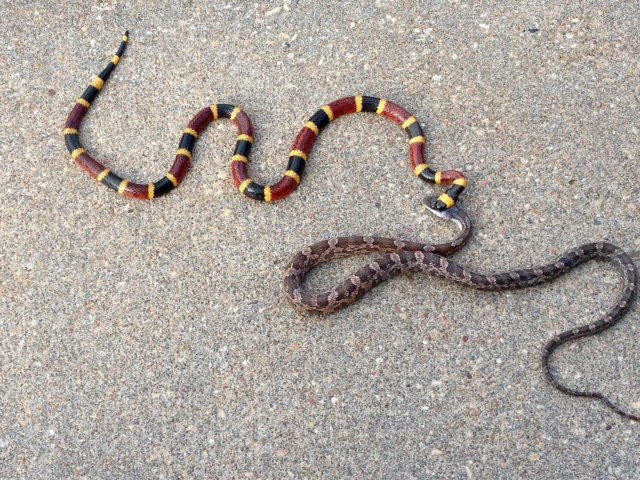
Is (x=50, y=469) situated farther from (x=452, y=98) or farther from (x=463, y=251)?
(x=452, y=98)

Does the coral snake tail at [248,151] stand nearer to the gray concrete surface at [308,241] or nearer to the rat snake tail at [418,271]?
the gray concrete surface at [308,241]

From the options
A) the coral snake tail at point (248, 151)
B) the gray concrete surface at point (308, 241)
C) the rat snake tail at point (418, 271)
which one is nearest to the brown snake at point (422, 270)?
the rat snake tail at point (418, 271)

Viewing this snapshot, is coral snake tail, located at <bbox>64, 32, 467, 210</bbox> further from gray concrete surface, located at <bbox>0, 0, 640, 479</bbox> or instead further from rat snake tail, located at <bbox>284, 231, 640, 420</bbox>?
rat snake tail, located at <bbox>284, 231, 640, 420</bbox>

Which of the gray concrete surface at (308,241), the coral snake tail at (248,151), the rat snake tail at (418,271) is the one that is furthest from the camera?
the coral snake tail at (248,151)

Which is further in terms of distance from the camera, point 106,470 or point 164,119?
point 164,119

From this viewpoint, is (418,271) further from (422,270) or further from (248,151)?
(248,151)

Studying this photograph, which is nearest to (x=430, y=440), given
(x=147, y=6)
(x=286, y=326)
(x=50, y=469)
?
(x=286, y=326)

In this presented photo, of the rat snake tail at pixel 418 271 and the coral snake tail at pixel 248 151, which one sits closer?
the rat snake tail at pixel 418 271

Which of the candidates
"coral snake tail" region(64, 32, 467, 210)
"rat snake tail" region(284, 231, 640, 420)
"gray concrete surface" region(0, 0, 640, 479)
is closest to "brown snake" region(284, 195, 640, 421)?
"rat snake tail" region(284, 231, 640, 420)

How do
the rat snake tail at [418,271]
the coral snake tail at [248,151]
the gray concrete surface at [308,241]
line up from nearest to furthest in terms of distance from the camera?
1. the gray concrete surface at [308,241]
2. the rat snake tail at [418,271]
3. the coral snake tail at [248,151]
